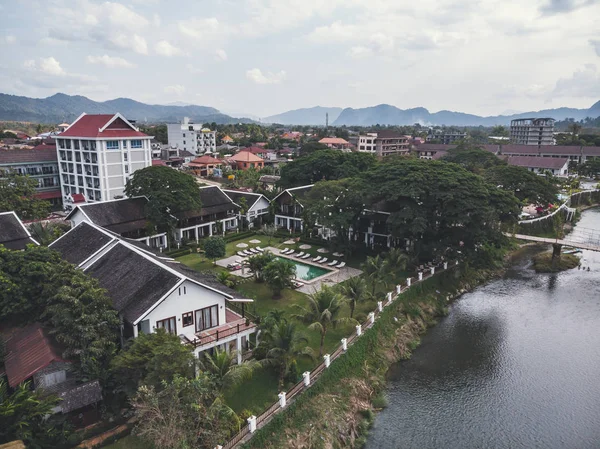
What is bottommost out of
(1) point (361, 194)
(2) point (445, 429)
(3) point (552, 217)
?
(2) point (445, 429)

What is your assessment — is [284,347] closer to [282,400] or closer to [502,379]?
[282,400]

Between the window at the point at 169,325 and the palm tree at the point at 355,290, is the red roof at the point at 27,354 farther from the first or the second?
the palm tree at the point at 355,290

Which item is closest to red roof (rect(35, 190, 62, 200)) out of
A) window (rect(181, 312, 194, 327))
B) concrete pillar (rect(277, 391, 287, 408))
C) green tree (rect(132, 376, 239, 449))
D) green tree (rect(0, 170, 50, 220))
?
green tree (rect(0, 170, 50, 220))

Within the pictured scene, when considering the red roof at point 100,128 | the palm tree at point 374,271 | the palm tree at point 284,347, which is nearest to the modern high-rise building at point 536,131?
the red roof at point 100,128

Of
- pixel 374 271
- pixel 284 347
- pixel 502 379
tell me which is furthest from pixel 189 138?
pixel 502 379

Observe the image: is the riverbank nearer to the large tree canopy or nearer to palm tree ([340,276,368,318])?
palm tree ([340,276,368,318])

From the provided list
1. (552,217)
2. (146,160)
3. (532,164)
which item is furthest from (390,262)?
(532,164)

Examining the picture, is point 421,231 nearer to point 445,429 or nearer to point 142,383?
point 445,429
